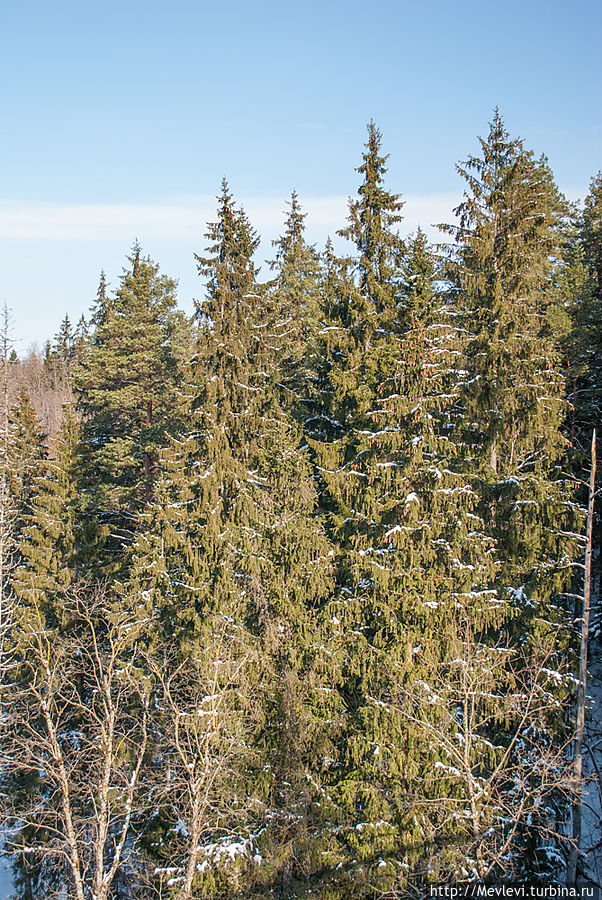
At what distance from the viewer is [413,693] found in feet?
44.8

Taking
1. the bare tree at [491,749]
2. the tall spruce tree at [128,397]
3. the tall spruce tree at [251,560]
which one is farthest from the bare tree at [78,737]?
the bare tree at [491,749]

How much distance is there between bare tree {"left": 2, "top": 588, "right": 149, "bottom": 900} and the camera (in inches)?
543

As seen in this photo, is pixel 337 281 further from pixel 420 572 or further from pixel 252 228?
pixel 420 572

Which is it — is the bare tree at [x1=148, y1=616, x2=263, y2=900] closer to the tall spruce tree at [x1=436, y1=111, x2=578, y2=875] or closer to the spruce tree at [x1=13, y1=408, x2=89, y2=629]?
the tall spruce tree at [x1=436, y1=111, x2=578, y2=875]

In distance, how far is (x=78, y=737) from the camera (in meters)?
17.3

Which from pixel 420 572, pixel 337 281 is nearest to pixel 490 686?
pixel 420 572

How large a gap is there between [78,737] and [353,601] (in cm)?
902

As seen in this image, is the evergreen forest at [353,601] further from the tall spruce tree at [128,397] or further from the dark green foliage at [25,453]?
the dark green foliage at [25,453]

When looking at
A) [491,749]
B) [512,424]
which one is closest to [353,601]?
[491,749]

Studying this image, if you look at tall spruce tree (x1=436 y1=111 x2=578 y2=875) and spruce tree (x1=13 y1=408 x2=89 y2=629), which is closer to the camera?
tall spruce tree (x1=436 y1=111 x2=578 y2=875)

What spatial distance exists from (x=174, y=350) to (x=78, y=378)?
4.23 m

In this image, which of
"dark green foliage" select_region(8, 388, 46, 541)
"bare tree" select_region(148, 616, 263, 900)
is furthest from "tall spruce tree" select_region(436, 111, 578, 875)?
"dark green foliage" select_region(8, 388, 46, 541)

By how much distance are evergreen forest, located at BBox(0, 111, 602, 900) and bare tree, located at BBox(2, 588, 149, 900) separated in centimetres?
24

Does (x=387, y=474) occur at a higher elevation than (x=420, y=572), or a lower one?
higher
